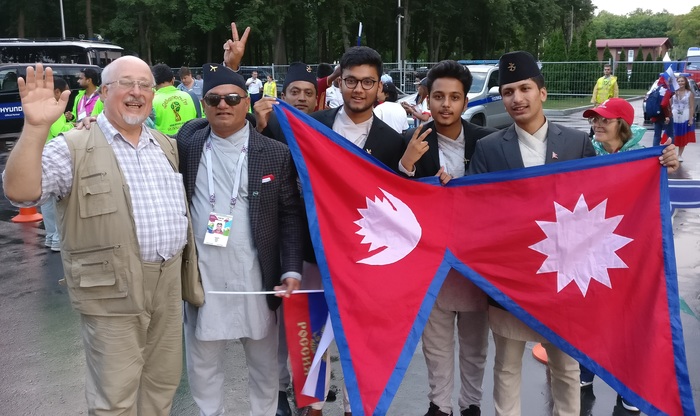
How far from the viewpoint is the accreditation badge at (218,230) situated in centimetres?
323

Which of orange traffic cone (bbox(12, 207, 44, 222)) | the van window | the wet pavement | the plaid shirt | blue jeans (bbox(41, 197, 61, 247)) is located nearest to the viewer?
the plaid shirt

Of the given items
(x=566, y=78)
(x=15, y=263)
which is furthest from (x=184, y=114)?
(x=566, y=78)

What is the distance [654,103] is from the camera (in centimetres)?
1382

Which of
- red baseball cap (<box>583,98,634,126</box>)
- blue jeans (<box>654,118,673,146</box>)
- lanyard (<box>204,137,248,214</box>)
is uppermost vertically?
red baseball cap (<box>583,98,634,126</box>)

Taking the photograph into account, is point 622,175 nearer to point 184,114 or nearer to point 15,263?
point 184,114

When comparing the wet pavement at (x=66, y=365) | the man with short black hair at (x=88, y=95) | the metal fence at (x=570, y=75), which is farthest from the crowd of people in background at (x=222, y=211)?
the metal fence at (x=570, y=75)

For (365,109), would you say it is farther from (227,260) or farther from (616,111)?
(616,111)

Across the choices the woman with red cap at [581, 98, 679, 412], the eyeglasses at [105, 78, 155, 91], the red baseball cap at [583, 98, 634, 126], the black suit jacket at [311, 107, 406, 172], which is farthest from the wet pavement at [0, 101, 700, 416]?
the eyeglasses at [105, 78, 155, 91]

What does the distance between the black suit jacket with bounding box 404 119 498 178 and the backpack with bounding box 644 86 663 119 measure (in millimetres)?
11591

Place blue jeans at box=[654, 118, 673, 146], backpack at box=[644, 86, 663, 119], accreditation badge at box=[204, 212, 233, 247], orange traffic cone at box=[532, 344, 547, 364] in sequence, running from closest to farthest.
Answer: accreditation badge at box=[204, 212, 233, 247] → orange traffic cone at box=[532, 344, 547, 364] → backpack at box=[644, 86, 663, 119] → blue jeans at box=[654, 118, 673, 146]

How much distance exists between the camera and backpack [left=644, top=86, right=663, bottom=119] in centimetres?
1374

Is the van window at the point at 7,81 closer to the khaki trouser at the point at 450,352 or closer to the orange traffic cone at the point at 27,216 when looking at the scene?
the orange traffic cone at the point at 27,216

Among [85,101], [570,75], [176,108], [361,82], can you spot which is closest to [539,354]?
[361,82]

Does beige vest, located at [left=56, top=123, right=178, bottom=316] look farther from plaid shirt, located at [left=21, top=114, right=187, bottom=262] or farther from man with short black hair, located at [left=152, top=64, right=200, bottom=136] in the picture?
man with short black hair, located at [left=152, top=64, right=200, bottom=136]
